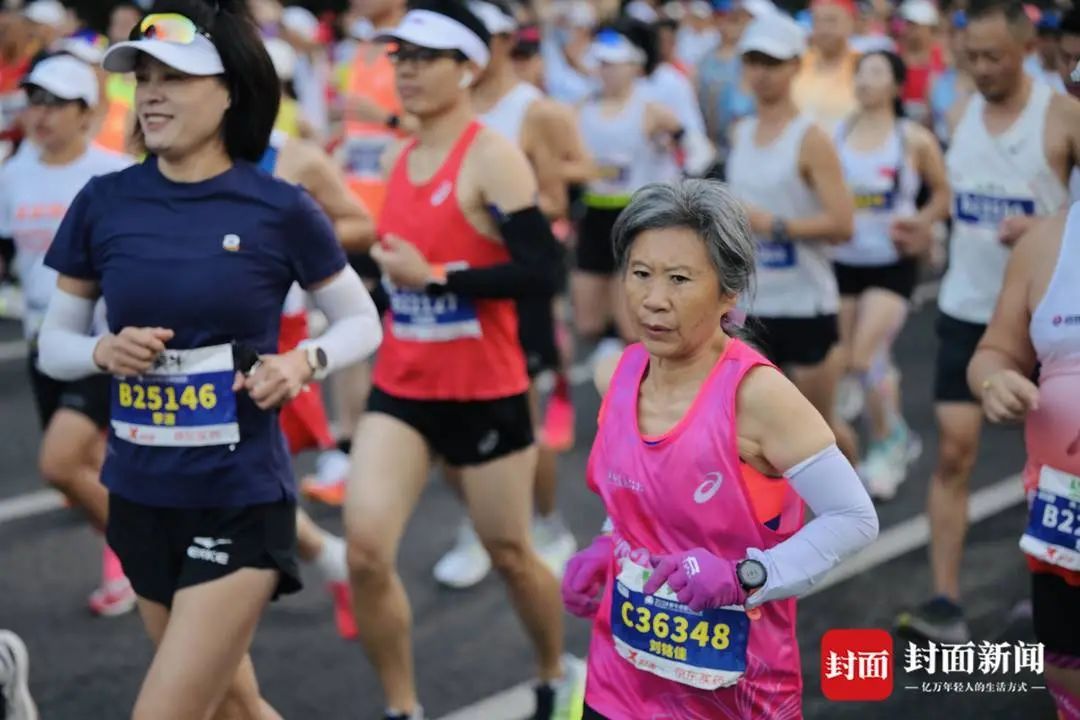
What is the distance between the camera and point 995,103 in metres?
5.41

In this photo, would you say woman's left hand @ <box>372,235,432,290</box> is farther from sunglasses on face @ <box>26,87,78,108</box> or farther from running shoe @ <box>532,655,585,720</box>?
sunglasses on face @ <box>26,87,78,108</box>

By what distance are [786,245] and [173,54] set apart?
329cm

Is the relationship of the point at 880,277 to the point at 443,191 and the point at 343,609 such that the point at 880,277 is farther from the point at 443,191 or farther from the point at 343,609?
the point at 443,191

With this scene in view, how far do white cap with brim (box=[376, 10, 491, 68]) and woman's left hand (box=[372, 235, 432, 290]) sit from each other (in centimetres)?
62

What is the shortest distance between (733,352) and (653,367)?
7.7 inches

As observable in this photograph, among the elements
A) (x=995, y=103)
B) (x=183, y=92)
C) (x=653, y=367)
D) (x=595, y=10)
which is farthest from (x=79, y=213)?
(x=595, y=10)

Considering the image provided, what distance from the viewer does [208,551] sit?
11.5ft

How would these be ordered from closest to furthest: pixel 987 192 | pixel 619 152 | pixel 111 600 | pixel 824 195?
pixel 987 192
pixel 111 600
pixel 824 195
pixel 619 152

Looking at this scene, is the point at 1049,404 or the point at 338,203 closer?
the point at 1049,404

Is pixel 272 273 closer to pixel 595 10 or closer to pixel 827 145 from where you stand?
pixel 827 145

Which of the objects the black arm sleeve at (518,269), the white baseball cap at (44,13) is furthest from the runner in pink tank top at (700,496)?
the white baseball cap at (44,13)

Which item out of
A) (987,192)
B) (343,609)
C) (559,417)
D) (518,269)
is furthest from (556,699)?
(559,417)

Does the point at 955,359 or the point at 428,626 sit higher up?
A: the point at 955,359

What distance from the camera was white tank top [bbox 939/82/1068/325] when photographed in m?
5.23
